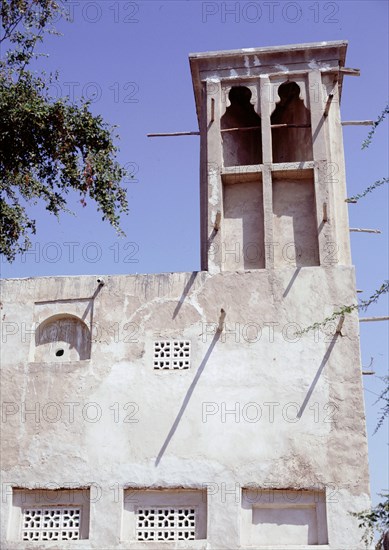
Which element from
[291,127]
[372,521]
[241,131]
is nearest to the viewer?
[372,521]

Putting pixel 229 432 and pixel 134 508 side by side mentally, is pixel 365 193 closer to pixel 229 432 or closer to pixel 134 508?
pixel 229 432

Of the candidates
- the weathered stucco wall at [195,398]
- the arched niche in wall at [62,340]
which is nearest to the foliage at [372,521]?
the weathered stucco wall at [195,398]

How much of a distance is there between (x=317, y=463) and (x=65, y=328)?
3852mm

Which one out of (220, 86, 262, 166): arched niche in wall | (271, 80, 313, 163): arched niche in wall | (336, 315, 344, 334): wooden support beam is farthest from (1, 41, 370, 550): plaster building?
(220, 86, 262, 166): arched niche in wall

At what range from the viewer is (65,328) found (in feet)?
36.6

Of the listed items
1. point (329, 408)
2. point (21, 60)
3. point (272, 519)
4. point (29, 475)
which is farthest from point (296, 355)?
point (21, 60)

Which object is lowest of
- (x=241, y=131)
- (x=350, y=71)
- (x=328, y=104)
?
(x=328, y=104)

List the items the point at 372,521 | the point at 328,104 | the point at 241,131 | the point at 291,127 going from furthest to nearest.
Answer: the point at 241,131, the point at 291,127, the point at 328,104, the point at 372,521

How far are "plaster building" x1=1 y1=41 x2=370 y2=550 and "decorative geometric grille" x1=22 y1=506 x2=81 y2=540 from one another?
0.02m

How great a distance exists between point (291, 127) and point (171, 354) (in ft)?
14.0

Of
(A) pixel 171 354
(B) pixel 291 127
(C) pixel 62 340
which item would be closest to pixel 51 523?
(C) pixel 62 340

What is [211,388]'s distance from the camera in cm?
1035

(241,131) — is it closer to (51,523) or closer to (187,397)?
(187,397)

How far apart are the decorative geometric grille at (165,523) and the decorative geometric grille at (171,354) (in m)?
1.79
